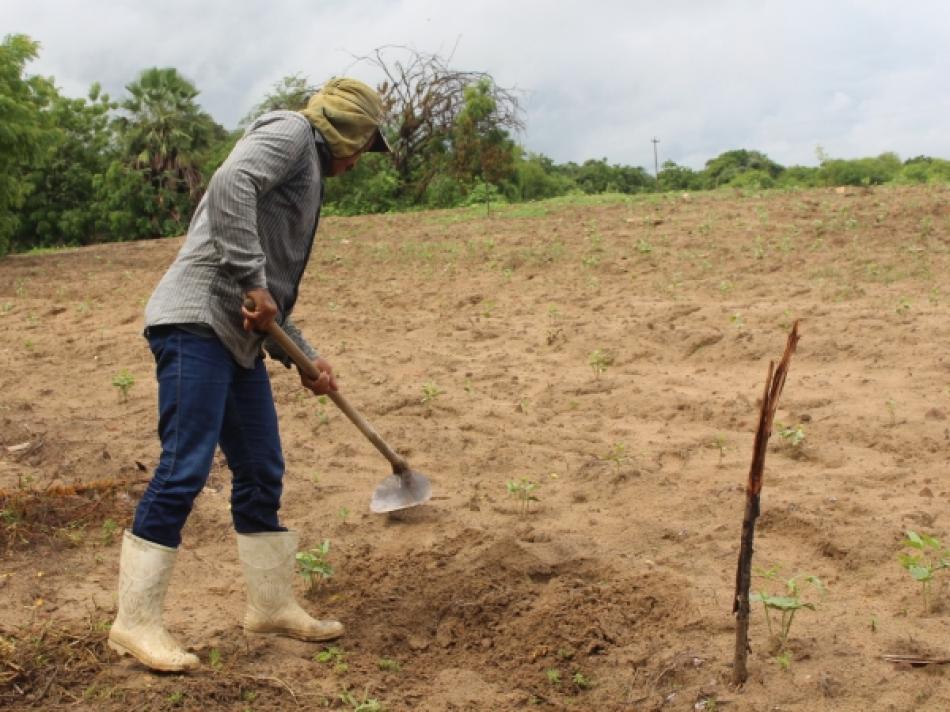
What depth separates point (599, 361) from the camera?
609 cm

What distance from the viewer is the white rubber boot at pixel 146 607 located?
2.80m

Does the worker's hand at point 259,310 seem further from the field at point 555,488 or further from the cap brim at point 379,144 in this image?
the field at point 555,488

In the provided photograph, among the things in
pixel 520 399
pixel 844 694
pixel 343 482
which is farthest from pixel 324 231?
pixel 844 694

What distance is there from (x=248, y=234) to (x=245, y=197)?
10cm

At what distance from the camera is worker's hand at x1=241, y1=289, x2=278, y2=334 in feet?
9.07

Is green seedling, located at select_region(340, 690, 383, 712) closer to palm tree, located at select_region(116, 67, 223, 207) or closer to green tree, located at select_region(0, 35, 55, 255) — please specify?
green tree, located at select_region(0, 35, 55, 255)

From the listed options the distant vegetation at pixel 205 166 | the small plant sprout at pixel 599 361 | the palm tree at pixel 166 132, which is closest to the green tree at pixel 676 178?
the distant vegetation at pixel 205 166

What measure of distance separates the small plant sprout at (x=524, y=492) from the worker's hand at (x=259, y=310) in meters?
1.62

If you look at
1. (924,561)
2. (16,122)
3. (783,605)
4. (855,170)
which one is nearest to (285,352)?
(783,605)

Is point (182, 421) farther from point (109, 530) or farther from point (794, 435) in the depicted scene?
point (794, 435)

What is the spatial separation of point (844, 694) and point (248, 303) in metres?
1.94

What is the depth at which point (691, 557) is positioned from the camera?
3.62m

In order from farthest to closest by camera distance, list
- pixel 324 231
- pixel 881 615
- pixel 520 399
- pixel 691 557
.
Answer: pixel 324 231
pixel 520 399
pixel 691 557
pixel 881 615

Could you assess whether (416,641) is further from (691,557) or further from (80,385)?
(80,385)
